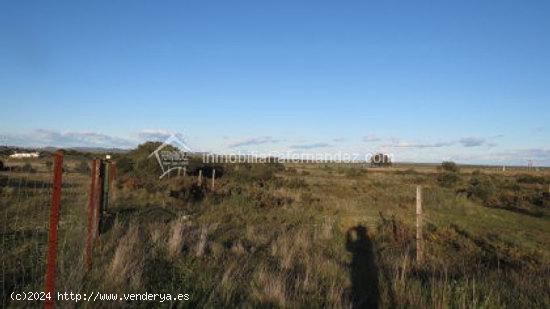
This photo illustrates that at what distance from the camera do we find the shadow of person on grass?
7.78 metres

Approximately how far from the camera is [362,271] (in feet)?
32.7

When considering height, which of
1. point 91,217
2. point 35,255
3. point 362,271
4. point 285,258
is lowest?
point 362,271

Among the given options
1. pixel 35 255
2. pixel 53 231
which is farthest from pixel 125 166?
pixel 53 231

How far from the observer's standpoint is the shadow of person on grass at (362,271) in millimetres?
7780

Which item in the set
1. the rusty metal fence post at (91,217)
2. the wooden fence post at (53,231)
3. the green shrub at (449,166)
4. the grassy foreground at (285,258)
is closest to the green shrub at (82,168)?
the grassy foreground at (285,258)

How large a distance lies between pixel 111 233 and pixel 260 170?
39.3 m

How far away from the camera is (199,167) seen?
46.3 m

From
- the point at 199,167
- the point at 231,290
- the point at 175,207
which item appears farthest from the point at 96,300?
the point at 199,167

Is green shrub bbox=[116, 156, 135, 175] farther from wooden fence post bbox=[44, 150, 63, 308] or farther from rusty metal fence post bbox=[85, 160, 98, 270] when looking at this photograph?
wooden fence post bbox=[44, 150, 63, 308]

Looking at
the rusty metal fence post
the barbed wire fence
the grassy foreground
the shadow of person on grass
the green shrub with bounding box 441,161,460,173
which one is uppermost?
the green shrub with bounding box 441,161,460,173

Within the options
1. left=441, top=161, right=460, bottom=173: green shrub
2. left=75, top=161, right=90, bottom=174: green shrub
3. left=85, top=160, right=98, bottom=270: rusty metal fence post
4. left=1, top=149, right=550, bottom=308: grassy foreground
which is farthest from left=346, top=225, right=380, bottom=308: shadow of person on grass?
left=441, top=161, right=460, bottom=173: green shrub

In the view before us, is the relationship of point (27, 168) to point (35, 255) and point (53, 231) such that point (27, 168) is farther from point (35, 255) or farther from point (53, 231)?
point (53, 231)

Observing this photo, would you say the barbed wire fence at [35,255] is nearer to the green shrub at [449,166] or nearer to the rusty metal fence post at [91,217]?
the rusty metal fence post at [91,217]

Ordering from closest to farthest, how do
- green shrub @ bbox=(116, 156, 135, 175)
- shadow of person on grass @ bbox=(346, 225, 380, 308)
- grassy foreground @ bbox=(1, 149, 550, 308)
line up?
1. grassy foreground @ bbox=(1, 149, 550, 308)
2. shadow of person on grass @ bbox=(346, 225, 380, 308)
3. green shrub @ bbox=(116, 156, 135, 175)
